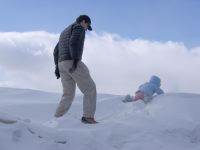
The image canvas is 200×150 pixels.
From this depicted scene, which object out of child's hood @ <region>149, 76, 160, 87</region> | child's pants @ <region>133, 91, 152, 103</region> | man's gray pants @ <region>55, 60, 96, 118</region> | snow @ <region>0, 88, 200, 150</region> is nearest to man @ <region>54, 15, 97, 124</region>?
man's gray pants @ <region>55, 60, 96, 118</region>

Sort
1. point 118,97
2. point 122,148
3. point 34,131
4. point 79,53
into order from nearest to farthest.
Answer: point 34,131 → point 122,148 → point 79,53 → point 118,97

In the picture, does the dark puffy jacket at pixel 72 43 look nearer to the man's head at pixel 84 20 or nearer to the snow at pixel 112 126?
the man's head at pixel 84 20

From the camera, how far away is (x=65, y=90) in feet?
26.9

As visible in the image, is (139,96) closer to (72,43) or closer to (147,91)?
(147,91)

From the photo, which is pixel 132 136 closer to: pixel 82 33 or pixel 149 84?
pixel 82 33

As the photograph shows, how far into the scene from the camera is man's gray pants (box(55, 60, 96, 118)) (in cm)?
786

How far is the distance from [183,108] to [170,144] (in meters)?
1.74

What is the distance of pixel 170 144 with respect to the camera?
679 cm

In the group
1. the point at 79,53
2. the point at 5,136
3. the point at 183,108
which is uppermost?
the point at 79,53

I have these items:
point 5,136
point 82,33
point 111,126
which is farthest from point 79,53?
point 5,136

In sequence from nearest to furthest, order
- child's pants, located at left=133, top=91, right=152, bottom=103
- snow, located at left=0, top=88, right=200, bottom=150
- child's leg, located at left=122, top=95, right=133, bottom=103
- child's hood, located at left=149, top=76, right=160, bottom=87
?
1. snow, located at left=0, top=88, right=200, bottom=150
2. child's pants, located at left=133, top=91, right=152, bottom=103
3. child's leg, located at left=122, top=95, right=133, bottom=103
4. child's hood, located at left=149, top=76, right=160, bottom=87

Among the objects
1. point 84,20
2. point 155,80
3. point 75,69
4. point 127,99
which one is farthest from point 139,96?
point 84,20

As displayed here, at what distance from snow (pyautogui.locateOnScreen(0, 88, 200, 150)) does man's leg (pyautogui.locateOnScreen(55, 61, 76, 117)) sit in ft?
0.61

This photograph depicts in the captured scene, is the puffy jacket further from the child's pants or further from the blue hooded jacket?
the blue hooded jacket
